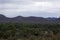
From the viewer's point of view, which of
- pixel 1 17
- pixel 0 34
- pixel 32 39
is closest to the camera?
pixel 32 39

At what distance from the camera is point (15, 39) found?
901 inches

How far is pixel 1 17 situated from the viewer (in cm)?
14338

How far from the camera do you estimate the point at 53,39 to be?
74.0 feet

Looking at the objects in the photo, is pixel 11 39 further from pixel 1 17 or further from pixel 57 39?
pixel 1 17

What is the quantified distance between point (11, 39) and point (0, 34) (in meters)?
6.16

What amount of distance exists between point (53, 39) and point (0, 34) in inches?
334

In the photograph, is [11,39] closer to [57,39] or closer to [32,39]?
[32,39]

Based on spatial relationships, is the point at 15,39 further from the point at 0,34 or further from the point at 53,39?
the point at 0,34

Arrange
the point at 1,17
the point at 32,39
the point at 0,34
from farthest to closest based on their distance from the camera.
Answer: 1. the point at 1,17
2. the point at 0,34
3. the point at 32,39

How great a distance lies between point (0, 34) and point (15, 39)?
21.2 feet

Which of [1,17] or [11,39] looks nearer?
[11,39]

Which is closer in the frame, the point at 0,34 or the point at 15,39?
the point at 15,39

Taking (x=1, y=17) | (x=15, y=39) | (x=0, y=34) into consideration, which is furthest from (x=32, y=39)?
(x=1, y=17)

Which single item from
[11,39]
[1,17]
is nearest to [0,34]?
[11,39]
